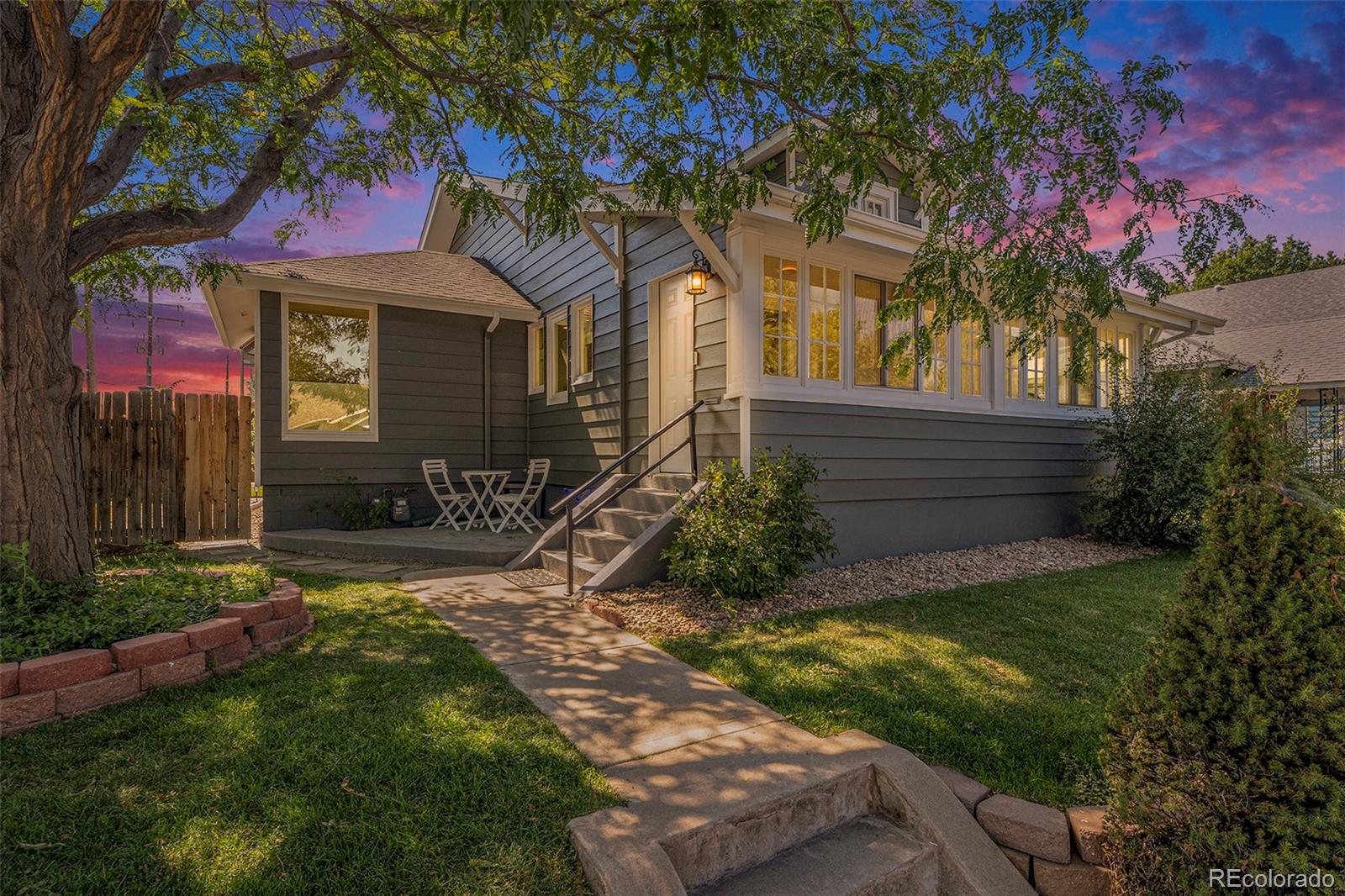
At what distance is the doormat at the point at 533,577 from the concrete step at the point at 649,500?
1.08 meters

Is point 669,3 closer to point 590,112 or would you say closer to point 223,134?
point 590,112

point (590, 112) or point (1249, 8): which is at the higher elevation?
point (1249, 8)

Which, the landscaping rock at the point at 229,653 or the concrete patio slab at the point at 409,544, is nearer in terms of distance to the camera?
the landscaping rock at the point at 229,653

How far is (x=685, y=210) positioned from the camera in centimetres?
589

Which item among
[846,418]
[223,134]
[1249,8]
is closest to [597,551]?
[846,418]

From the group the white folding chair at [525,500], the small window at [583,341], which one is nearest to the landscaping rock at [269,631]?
the white folding chair at [525,500]

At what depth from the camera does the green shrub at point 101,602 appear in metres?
2.95

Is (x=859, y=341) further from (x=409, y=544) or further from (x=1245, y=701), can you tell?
(x=1245, y=701)

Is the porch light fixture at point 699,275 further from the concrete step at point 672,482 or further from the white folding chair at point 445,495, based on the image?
the white folding chair at point 445,495

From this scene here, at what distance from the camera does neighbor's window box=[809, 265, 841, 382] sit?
6.54 m

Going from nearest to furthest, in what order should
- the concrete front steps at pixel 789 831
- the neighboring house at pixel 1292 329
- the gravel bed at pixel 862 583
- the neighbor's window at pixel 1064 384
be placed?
the concrete front steps at pixel 789 831 → the gravel bed at pixel 862 583 → the neighbor's window at pixel 1064 384 → the neighboring house at pixel 1292 329

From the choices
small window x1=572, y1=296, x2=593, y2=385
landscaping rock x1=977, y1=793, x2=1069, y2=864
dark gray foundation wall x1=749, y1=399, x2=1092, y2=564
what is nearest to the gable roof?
small window x1=572, y1=296, x2=593, y2=385

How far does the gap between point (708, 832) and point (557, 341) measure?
8.06m

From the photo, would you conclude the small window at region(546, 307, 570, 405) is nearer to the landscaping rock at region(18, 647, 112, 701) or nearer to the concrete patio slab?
the concrete patio slab
